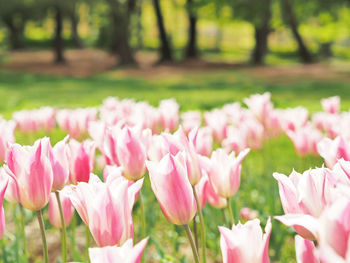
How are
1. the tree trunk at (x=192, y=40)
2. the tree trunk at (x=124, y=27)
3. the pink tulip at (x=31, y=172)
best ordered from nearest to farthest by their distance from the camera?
1. the pink tulip at (x=31, y=172)
2. the tree trunk at (x=124, y=27)
3. the tree trunk at (x=192, y=40)

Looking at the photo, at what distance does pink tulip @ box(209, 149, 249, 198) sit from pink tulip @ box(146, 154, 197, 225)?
1.44 feet

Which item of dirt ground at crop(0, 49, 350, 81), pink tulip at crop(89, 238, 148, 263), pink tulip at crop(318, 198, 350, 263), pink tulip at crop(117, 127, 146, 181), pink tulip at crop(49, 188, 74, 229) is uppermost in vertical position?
pink tulip at crop(318, 198, 350, 263)

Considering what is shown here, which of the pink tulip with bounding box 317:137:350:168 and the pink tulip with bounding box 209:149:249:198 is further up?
the pink tulip with bounding box 317:137:350:168

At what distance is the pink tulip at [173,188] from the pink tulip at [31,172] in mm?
398

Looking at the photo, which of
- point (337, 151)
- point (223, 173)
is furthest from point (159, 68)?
point (337, 151)

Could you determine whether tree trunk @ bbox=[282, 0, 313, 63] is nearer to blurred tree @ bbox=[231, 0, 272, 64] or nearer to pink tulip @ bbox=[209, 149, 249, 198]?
blurred tree @ bbox=[231, 0, 272, 64]

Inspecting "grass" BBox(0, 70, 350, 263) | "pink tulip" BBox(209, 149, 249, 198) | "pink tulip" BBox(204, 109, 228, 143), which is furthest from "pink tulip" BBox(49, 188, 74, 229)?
"pink tulip" BBox(204, 109, 228, 143)

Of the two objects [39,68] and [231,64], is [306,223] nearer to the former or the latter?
[231,64]

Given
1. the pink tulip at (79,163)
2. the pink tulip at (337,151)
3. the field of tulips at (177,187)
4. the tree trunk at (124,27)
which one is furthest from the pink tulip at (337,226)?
the tree trunk at (124,27)

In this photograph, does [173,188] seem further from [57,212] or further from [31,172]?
[57,212]

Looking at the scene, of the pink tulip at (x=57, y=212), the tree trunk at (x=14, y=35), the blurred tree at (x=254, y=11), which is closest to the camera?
the pink tulip at (x=57, y=212)

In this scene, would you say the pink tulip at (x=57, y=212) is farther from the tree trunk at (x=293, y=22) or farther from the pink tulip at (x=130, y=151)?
the tree trunk at (x=293, y=22)

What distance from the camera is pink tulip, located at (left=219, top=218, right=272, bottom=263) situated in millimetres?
1110

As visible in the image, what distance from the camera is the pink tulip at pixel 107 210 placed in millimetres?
1270
